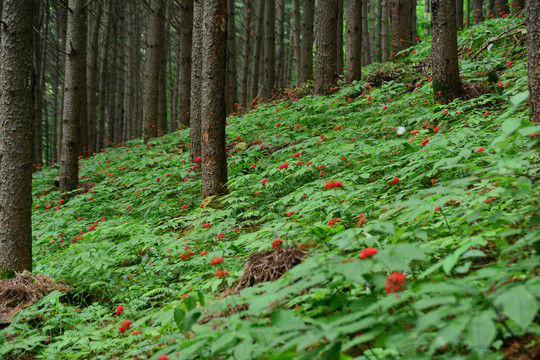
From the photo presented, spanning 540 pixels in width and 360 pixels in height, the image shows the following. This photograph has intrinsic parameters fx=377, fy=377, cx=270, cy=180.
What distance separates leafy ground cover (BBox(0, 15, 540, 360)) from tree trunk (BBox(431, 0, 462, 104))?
1.17ft

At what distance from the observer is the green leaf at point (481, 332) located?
1108mm

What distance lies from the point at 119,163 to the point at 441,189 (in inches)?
384

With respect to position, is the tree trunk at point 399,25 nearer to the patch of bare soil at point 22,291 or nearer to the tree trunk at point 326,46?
the tree trunk at point 326,46

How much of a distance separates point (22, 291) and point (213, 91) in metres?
3.15

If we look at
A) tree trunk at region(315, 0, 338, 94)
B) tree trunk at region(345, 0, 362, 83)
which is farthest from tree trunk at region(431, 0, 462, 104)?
tree trunk at region(345, 0, 362, 83)

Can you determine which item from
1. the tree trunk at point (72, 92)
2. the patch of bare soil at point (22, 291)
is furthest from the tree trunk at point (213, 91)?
the tree trunk at point (72, 92)

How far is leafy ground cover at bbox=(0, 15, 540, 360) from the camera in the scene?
1.46m

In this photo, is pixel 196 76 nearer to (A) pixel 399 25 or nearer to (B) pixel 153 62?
(B) pixel 153 62

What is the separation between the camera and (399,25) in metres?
11.1

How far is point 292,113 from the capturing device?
328 inches

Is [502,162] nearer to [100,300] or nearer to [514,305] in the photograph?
[514,305]

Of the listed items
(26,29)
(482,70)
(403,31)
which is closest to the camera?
(26,29)

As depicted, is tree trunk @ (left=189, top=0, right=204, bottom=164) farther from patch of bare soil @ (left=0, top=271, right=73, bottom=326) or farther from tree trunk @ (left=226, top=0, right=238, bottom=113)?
tree trunk @ (left=226, top=0, right=238, bottom=113)

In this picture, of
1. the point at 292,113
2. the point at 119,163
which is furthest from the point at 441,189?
the point at 119,163
